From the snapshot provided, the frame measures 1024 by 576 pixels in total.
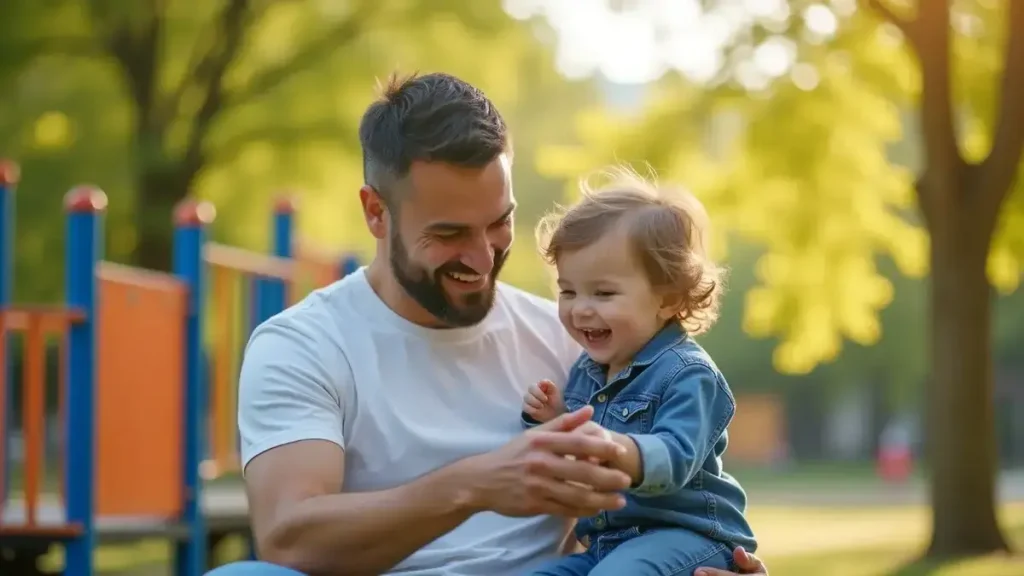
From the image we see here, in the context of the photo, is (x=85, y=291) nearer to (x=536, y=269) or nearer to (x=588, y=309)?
(x=588, y=309)

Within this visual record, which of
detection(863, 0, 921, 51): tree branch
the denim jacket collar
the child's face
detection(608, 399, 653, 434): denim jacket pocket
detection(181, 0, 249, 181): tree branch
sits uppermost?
detection(181, 0, 249, 181): tree branch

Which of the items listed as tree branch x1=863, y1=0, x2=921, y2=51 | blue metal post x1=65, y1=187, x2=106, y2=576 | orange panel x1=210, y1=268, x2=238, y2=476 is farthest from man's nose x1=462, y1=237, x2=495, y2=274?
tree branch x1=863, y1=0, x2=921, y2=51

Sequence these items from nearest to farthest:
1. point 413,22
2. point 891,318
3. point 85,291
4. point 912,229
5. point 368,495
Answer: point 368,495
point 85,291
point 912,229
point 413,22
point 891,318

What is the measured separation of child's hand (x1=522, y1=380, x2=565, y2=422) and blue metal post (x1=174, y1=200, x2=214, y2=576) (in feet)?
15.2

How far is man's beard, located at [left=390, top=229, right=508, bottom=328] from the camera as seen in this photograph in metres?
3.25

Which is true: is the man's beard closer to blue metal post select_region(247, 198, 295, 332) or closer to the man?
the man

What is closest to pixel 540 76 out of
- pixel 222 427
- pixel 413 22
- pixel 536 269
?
pixel 413 22

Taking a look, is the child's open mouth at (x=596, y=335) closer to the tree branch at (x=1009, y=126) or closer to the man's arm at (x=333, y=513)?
the man's arm at (x=333, y=513)

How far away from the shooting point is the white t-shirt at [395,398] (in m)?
3.06

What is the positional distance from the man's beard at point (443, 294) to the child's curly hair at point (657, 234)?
0.15 m

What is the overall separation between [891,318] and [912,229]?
862 inches

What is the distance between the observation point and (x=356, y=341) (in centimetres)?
323

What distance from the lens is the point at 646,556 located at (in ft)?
9.81

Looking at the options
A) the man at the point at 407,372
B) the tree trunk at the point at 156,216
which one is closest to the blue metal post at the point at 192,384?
the man at the point at 407,372
